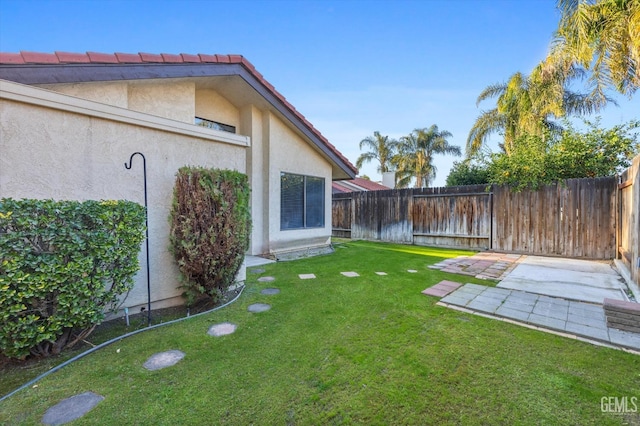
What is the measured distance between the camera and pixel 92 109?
3.70 m

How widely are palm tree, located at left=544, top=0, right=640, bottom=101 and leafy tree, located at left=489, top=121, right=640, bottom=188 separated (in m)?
1.35

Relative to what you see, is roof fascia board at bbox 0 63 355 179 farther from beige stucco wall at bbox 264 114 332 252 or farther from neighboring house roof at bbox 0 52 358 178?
beige stucco wall at bbox 264 114 332 252

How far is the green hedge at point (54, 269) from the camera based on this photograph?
252cm

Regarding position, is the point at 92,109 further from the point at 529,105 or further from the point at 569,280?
the point at 529,105

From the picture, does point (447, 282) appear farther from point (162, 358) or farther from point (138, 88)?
point (138, 88)

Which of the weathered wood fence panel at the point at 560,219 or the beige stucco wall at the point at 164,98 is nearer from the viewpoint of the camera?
the beige stucco wall at the point at 164,98

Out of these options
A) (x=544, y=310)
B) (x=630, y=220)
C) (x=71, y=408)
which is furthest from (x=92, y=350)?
(x=630, y=220)

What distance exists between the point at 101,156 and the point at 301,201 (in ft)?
19.7

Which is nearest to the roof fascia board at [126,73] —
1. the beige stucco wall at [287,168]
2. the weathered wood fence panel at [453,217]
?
the beige stucco wall at [287,168]

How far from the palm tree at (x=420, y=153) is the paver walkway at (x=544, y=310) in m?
22.3

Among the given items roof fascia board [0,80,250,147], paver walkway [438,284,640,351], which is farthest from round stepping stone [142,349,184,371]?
paver walkway [438,284,640,351]

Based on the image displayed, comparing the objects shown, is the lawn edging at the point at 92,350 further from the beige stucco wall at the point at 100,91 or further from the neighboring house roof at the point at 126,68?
the beige stucco wall at the point at 100,91

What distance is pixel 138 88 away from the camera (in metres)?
5.61

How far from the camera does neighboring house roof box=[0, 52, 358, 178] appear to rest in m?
3.47
